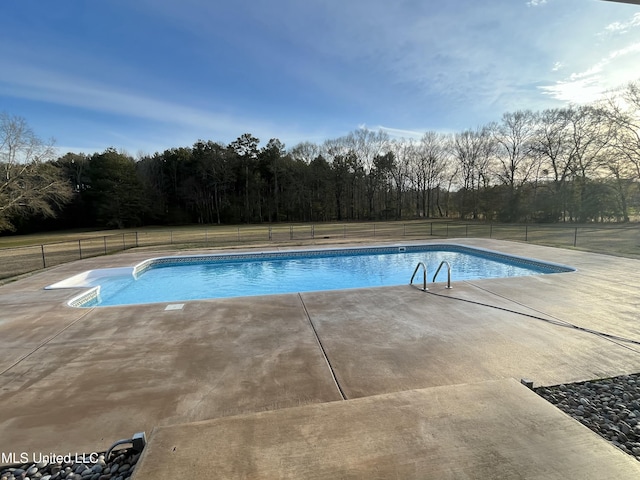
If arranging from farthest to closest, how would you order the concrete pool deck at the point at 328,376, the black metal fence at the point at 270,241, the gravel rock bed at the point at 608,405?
the black metal fence at the point at 270,241, the gravel rock bed at the point at 608,405, the concrete pool deck at the point at 328,376

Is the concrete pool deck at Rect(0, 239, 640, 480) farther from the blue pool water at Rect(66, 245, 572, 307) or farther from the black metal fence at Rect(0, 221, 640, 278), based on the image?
the black metal fence at Rect(0, 221, 640, 278)

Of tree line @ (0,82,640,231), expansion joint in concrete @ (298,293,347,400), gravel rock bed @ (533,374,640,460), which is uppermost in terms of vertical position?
tree line @ (0,82,640,231)

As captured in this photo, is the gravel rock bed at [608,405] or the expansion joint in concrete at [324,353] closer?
the gravel rock bed at [608,405]

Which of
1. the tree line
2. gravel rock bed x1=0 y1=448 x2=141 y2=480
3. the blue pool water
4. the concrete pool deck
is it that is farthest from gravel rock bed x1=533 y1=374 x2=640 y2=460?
the tree line

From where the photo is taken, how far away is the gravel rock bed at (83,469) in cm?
167

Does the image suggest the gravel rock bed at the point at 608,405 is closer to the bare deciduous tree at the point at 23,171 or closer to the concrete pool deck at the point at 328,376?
the concrete pool deck at the point at 328,376

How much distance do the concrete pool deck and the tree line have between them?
76.8ft

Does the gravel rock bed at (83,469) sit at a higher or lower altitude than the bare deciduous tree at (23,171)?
lower

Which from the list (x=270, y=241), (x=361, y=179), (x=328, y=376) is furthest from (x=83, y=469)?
(x=361, y=179)

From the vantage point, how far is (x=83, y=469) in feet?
5.67

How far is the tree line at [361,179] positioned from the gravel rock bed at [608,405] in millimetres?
27166

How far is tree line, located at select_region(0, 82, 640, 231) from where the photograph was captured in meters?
23.0

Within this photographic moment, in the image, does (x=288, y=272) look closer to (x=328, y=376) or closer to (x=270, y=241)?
(x=270, y=241)

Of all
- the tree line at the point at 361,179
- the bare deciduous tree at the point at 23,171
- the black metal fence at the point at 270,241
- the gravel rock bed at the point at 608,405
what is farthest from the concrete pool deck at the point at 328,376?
the tree line at the point at 361,179
